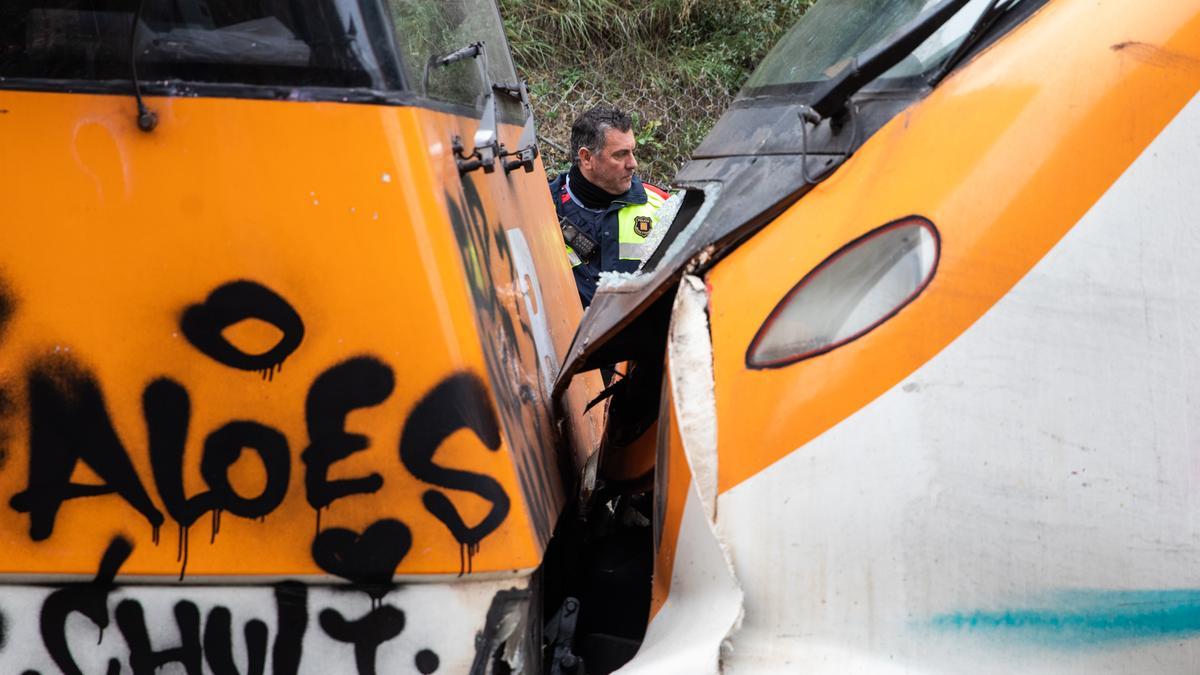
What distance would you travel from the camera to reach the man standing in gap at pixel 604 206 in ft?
18.2

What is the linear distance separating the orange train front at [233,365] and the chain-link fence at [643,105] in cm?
739

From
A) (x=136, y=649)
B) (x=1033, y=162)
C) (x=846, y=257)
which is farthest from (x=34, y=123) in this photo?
(x=1033, y=162)

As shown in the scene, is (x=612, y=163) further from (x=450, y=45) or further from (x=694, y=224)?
(x=694, y=224)

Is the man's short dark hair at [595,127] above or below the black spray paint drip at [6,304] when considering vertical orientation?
below

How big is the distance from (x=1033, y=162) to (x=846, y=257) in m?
0.31

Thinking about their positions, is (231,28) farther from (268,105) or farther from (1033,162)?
(1033,162)

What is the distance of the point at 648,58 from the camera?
33.7ft

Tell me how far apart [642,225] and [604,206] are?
200 millimetres

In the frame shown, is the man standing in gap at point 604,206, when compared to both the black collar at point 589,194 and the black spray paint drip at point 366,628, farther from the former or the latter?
the black spray paint drip at point 366,628

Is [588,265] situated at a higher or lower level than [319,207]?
lower

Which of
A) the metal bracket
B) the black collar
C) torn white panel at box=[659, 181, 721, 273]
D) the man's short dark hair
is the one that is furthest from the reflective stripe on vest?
torn white panel at box=[659, 181, 721, 273]

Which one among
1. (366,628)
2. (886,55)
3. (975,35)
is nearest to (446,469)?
(366,628)

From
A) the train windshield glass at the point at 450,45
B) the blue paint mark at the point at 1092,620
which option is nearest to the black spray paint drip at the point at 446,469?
the train windshield glass at the point at 450,45

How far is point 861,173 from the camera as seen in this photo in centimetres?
208
